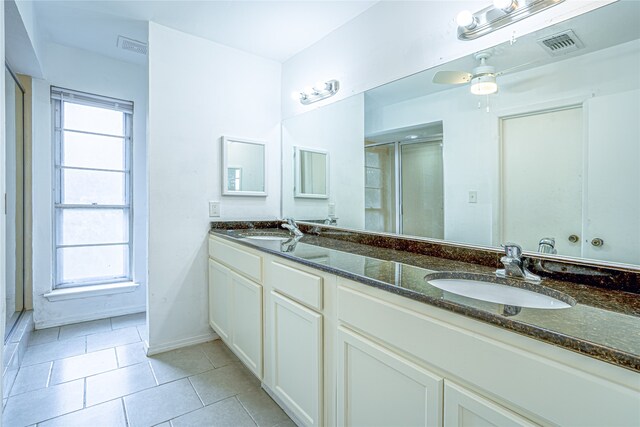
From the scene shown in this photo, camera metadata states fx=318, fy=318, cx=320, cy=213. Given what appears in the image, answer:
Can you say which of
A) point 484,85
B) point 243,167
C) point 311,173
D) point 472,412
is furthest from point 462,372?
point 243,167

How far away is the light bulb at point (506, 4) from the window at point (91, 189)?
3034 millimetres

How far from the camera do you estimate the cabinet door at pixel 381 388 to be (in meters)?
0.87

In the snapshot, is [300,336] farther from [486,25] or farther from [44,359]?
[44,359]

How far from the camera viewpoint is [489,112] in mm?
1400

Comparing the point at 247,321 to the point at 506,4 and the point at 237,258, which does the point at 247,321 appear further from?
the point at 506,4

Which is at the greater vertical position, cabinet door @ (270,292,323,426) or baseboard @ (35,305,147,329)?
cabinet door @ (270,292,323,426)

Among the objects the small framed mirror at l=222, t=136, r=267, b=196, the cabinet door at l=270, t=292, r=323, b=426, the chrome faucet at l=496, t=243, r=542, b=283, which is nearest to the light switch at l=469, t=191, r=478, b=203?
the chrome faucet at l=496, t=243, r=542, b=283

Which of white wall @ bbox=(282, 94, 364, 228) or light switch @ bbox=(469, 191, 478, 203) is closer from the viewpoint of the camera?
light switch @ bbox=(469, 191, 478, 203)

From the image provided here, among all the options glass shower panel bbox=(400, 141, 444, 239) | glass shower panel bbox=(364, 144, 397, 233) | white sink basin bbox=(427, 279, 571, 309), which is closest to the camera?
white sink basin bbox=(427, 279, 571, 309)

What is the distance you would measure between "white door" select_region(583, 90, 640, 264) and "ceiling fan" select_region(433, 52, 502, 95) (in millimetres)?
376

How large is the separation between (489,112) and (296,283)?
113 cm

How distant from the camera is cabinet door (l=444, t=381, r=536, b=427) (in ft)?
2.31

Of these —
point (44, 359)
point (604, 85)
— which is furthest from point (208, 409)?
point (604, 85)

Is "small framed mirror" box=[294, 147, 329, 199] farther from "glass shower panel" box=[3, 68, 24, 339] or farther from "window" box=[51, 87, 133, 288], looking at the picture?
"glass shower panel" box=[3, 68, 24, 339]
